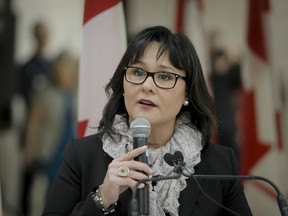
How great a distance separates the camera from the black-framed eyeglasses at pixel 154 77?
77.5 inches

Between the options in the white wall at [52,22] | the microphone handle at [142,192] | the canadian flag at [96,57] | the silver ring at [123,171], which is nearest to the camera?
the microphone handle at [142,192]

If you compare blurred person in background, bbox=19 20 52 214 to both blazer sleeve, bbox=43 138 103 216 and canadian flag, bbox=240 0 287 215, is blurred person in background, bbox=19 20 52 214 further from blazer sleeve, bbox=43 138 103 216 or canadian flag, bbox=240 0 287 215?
blazer sleeve, bbox=43 138 103 216

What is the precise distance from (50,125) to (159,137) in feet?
10.5

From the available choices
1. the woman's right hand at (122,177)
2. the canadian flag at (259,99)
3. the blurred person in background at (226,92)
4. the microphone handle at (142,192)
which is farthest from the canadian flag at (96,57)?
the blurred person in background at (226,92)

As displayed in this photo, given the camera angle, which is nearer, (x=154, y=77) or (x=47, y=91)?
(x=154, y=77)

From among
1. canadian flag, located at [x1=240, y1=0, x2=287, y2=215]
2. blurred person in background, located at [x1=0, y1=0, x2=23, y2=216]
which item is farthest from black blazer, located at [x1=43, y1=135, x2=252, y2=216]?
blurred person in background, located at [x1=0, y1=0, x2=23, y2=216]

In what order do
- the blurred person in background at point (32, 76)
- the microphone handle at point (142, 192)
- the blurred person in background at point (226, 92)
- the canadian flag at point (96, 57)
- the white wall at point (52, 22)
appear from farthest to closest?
the white wall at point (52, 22), the blurred person in background at point (226, 92), the blurred person in background at point (32, 76), the canadian flag at point (96, 57), the microphone handle at point (142, 192)

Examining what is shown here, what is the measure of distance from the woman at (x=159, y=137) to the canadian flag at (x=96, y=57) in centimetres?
35

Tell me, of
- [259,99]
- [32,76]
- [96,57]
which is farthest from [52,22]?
[96,57]

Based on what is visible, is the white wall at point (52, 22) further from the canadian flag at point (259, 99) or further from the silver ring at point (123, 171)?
the silver ring at point (123, 171)

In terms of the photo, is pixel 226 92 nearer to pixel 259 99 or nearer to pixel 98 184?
pixel 259 99

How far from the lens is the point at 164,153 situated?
209cm

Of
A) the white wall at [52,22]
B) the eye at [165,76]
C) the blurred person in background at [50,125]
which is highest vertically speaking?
the white wall at [52,22]

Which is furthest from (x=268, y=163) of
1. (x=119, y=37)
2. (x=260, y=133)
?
(x=119, y=37)
